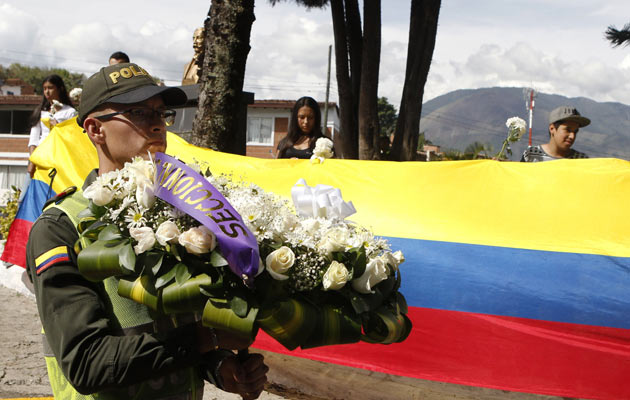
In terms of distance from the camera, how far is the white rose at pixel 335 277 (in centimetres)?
175

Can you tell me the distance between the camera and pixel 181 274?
1694 mm

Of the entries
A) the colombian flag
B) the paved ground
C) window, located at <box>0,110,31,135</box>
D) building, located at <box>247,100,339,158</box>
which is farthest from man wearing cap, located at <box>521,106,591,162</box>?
window, located at <box>0,110,31,135</box>

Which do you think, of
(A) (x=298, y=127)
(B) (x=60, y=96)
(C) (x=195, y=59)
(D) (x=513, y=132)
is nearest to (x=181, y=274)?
(D) (x=513, y=132)

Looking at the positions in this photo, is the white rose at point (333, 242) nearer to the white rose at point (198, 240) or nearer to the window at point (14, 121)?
the white rose at point (198, 240)

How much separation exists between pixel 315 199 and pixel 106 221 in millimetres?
737

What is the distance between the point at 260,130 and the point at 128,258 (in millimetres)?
34289

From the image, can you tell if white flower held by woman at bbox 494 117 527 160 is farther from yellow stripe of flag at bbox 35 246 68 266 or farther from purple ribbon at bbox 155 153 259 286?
yellow stripe of flag at bbox 35 246 68 266

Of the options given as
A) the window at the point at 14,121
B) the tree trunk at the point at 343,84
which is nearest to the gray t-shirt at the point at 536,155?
the tree trunk at the point at 343,84

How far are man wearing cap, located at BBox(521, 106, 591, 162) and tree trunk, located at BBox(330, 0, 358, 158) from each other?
179 inches

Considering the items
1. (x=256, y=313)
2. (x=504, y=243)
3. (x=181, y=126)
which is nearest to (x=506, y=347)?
(x=504, y=243)

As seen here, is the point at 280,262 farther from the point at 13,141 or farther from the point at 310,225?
the point at 13,141

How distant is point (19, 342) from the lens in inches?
224

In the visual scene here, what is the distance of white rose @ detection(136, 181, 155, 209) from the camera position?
1.75 meters

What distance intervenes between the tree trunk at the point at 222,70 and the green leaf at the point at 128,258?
14.2ft
